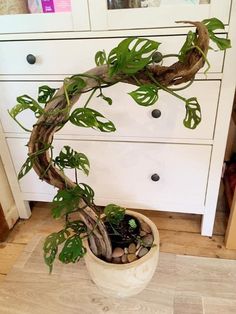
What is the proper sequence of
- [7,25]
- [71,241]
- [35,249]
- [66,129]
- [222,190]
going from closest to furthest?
1. [71,241]
2. [7,25]
3. [66,129]
4. [35,249]
5. [222,190]

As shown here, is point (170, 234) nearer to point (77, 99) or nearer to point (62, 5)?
point (77, 99)

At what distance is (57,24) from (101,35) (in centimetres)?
15

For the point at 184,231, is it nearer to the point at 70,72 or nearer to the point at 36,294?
the point at 36,294

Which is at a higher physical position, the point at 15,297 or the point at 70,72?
the point at 70,72

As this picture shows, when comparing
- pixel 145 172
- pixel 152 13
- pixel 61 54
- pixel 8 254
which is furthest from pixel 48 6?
pixel 8 254

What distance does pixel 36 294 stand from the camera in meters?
1.02

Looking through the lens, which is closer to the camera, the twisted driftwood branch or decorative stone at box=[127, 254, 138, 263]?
the twisted driftwood branch

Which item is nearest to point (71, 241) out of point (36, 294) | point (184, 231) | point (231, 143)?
point (36, 294)

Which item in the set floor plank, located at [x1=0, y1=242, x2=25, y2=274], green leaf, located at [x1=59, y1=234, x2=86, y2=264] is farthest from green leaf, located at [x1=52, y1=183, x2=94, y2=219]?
floor plank, located at [x1=0, y1=242, x2=25, y2=274]

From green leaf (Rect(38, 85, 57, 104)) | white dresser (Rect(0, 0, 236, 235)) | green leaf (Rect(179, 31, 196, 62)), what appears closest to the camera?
green leaf (Rect(179, 31, 196, 62))

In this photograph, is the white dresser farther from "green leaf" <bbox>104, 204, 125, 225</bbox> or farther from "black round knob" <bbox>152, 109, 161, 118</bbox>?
"green leaf" <bbox>104, 204, 125, 225</bbox>

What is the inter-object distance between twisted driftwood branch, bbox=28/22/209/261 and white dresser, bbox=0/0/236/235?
1.02 feet

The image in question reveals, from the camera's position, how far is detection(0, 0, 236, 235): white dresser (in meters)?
0.86

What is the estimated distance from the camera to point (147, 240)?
0.94 m
